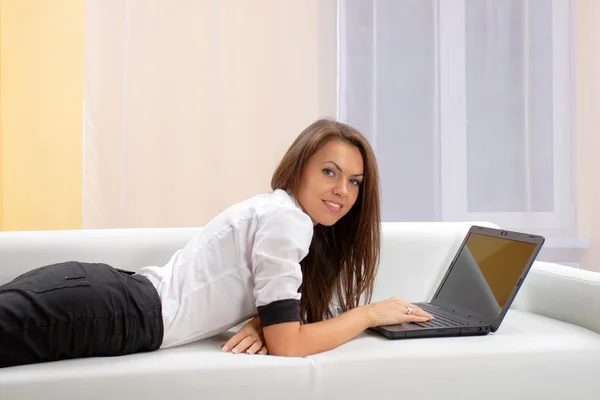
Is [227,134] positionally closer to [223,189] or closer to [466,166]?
[223,189]

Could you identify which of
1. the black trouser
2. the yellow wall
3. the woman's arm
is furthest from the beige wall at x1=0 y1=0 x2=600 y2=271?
the black trouser

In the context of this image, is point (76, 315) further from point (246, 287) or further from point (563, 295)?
point (563, 295)

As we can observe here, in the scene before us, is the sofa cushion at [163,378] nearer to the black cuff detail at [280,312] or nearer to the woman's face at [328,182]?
the black cuff detail at [280,312]

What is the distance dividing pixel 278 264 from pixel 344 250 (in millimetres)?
423

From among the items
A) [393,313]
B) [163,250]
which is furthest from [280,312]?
[163,250]

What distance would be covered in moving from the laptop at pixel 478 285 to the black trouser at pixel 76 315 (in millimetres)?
618

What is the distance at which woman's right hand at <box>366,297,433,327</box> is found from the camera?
1639 mm

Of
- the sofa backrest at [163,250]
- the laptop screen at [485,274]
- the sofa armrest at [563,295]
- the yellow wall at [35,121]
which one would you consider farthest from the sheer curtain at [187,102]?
the sofa armrest at [563,295]

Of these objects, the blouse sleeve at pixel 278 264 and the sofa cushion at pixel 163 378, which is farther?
the blouse sleeve at pixel 278 264

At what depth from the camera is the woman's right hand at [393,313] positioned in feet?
5.38

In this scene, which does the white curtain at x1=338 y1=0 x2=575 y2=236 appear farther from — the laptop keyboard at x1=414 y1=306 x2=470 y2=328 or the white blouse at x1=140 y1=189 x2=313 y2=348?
the white blouse at x1=140 y1=189 x2=313 y2=348

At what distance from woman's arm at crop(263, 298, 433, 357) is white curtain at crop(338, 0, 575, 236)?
1.51 m

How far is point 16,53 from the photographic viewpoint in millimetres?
3146

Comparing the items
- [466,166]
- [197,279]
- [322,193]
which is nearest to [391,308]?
[322,193]
